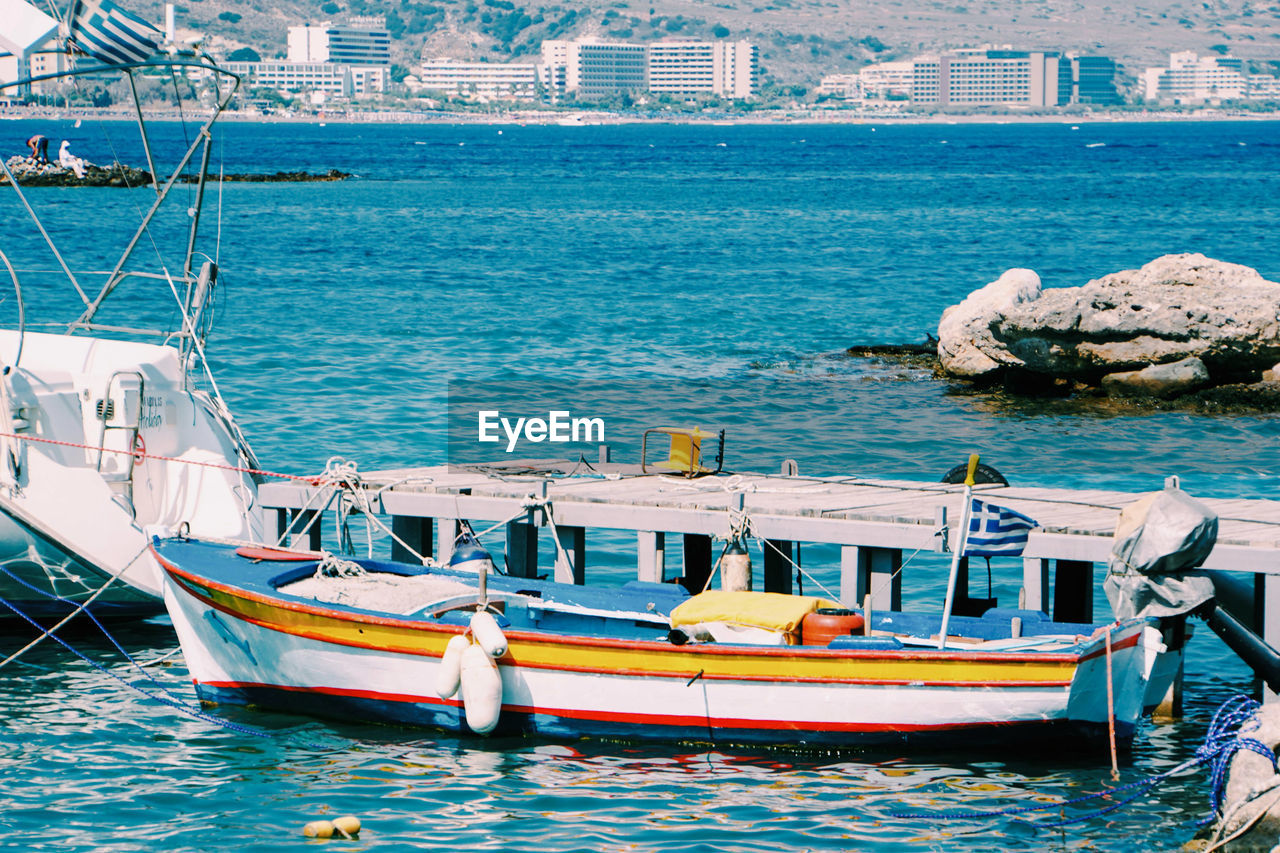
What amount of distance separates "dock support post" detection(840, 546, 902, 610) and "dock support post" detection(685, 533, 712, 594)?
92.1 inches

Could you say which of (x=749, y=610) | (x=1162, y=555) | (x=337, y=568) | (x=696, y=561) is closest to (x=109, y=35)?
(x=337, y=568)

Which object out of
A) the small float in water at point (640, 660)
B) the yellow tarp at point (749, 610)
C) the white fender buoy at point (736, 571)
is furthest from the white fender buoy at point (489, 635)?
the white fender buoy at point (736, 571)

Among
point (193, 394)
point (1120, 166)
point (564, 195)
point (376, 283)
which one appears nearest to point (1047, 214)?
point (564, 195)

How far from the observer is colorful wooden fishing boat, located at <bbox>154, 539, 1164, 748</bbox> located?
1312 cm

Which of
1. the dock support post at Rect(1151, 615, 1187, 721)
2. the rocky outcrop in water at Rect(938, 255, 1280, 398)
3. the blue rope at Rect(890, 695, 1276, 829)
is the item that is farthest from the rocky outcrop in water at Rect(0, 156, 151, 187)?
the blue rope at Rect(890, 695, 1276, 829)

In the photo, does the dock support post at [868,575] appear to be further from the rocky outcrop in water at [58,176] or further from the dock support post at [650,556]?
the rocky outcrop in water at [58,176]

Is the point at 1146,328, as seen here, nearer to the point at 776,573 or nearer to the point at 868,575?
the point at 776,573

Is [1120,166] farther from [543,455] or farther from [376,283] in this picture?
[543,455]

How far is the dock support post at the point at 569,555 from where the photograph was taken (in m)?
16.8

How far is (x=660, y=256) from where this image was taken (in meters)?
65.8

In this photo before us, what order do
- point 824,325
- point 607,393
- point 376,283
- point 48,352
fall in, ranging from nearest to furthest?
point 48,352 < point 607,393 < point 824,325 < point 376,283

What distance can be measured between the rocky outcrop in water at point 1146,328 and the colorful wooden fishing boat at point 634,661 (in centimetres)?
1754

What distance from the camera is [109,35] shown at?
54.2 feet

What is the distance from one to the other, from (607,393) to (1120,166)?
121 meters
